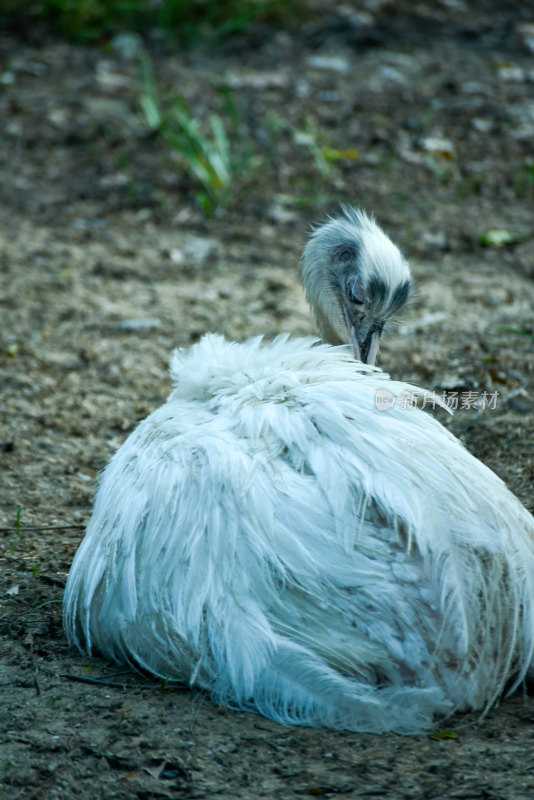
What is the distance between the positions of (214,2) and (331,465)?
27.0 ft

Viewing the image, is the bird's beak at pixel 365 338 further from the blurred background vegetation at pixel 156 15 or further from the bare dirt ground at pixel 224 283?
the blurred background vegetation at pixel 156 15

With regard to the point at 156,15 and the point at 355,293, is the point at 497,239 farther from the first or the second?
the point at 156,15

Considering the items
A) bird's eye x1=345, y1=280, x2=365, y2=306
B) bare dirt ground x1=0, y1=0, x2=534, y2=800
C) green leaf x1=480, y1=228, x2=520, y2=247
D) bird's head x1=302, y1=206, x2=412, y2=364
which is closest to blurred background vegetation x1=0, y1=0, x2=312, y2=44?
bare dirt ground x1=0, y1=0, x2=534, y2=800

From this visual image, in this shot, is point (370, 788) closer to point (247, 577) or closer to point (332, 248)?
point (247, 577)

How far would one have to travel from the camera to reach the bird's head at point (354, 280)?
3.92m

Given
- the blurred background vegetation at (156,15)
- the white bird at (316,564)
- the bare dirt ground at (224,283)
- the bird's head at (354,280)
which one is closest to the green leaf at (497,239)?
the bare dirt ground at (224,283)

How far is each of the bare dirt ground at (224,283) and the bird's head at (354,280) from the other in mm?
688

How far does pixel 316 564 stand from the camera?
8.49ft

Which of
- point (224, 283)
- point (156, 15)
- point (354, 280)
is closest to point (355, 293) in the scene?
point (354, 280)

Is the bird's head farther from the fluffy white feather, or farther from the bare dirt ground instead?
the fluffy white feather

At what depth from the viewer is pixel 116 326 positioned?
228 inches

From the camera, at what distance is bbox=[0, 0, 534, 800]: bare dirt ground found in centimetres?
255

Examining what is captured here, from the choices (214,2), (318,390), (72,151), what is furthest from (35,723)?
(214,2)

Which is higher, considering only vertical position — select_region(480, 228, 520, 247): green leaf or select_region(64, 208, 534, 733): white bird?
select_region(480, 228, 520, 247): green leaf
